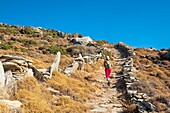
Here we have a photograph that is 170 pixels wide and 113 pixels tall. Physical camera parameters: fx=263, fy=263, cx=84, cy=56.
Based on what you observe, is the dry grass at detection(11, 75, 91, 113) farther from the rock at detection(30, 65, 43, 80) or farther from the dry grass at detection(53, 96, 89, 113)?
the rock at detection(30, 65, 43, 80)

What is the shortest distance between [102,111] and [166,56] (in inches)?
1034

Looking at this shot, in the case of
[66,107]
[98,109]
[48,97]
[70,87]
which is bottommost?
[98,109]

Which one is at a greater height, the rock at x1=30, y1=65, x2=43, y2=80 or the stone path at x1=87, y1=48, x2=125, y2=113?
the rock at x1=30, y1=65, x2=43, y2=80

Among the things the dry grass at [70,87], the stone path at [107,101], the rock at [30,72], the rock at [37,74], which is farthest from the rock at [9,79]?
the stone path at [107,101]

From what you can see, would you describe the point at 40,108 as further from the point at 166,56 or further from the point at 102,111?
the point at 166,56

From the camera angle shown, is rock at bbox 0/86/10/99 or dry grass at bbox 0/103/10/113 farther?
rock at bbox 0/86/10/99

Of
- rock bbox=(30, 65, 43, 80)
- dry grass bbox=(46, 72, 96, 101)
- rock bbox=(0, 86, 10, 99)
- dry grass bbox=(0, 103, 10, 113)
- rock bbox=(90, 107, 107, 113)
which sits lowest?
rock bbox=(90, 107, 107, 113)

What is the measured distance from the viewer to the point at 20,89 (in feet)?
29.5

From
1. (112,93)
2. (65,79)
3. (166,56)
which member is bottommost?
(112,93)

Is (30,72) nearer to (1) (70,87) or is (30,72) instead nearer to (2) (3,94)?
(1) (70,87)

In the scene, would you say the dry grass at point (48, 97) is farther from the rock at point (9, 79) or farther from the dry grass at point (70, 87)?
the rock at point (9, 79)

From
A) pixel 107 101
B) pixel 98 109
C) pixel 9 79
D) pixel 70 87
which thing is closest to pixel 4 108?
pixel 9 79

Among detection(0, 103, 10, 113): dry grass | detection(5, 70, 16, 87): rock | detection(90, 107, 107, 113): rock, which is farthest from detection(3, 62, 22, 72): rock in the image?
detection(90, 107, 107, 113): rock

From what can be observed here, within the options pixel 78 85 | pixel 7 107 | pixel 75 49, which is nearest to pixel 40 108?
pixel 7 107
